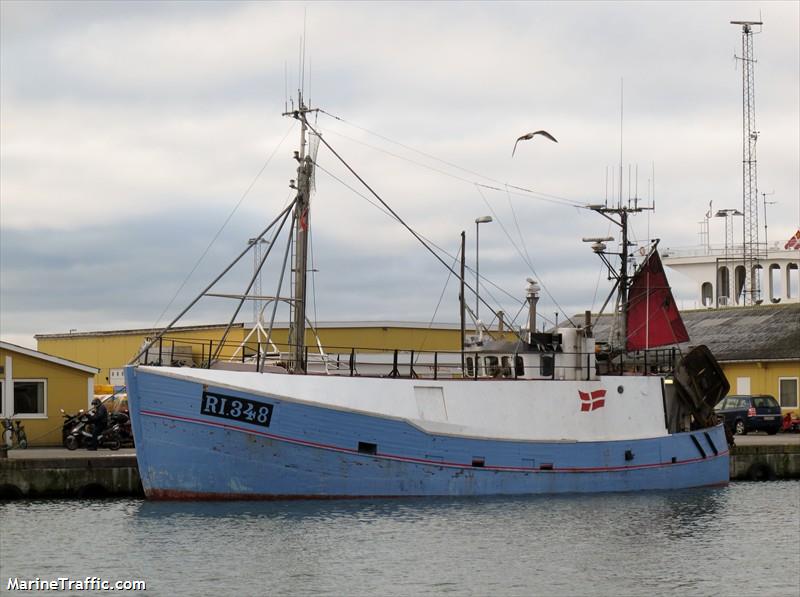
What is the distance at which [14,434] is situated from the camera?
37.4 m

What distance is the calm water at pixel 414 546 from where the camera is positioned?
22.3 meters

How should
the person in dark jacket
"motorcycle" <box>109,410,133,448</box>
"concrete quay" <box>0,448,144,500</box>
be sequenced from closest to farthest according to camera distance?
"concrete quay" <box>0,448,144,500</box>, the person in dark jacket, "motorcycle" <box>109,410,133,448</box>

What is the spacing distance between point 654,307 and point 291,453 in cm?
1347

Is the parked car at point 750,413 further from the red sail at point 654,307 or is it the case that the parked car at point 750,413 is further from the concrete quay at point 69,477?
the concrete quay at point 69,477

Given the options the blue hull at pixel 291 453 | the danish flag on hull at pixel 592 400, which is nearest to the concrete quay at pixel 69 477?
the blue hull at pixel 291 453

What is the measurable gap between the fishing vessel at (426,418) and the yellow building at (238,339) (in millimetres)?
17105

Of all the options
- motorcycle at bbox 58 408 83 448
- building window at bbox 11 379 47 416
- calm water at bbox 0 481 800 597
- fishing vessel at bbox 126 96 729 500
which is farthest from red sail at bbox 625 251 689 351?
building window at bbox 11 379 47 416

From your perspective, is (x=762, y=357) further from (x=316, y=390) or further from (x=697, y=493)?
(x=316, y=390)

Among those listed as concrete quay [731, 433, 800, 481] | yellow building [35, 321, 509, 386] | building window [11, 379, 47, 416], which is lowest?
concrete quay [731, 433, 800, 481]

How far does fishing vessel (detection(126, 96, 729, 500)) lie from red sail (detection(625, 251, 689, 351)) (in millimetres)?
65

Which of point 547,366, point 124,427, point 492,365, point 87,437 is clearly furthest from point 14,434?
point 547,366

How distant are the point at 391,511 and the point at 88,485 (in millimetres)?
7499

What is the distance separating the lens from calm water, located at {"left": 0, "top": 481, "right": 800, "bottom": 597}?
22.3 metres

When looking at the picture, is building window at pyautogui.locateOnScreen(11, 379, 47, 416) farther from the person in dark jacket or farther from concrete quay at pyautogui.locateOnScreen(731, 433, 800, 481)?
concrete quay at pyautogui.locateOnScreen(731, 433, 800, 481)
